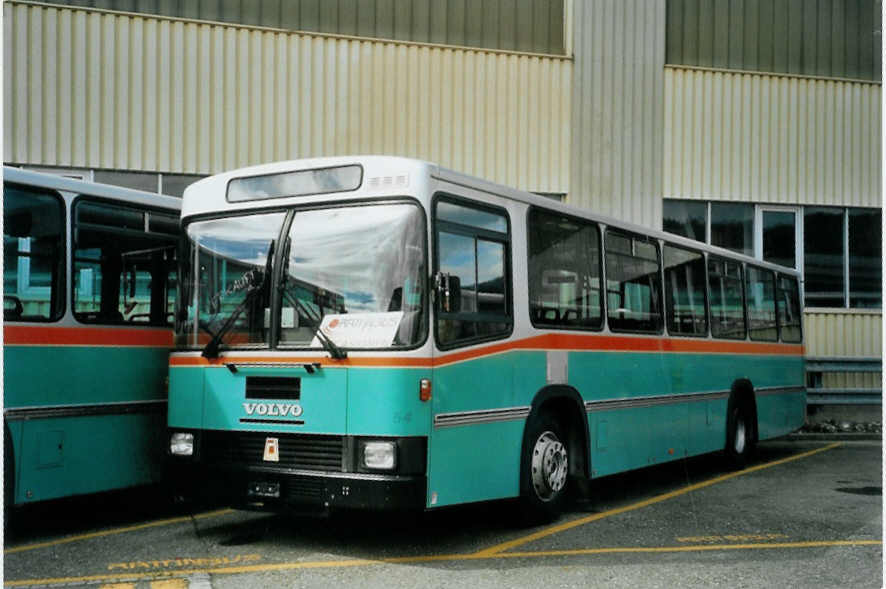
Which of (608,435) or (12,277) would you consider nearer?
(12,277)

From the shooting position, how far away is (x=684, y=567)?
712 centimetres

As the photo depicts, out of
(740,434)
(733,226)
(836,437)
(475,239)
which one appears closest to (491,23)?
(733,226)

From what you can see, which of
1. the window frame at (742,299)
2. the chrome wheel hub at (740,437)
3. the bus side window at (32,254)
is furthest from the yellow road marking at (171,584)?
the chrome wheel hub at (740,437)

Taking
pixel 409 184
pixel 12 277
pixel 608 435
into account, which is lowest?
pixel 608 435

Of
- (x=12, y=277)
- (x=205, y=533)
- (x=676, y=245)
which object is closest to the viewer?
(x=12, y=277)

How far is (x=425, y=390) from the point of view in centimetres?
707

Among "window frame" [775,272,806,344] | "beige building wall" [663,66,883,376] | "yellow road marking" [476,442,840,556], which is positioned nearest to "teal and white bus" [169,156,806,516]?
"yellow road marking" [476,442,840,556]

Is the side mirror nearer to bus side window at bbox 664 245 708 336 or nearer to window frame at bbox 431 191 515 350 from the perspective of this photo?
window frame at bbox 431 191 515 350

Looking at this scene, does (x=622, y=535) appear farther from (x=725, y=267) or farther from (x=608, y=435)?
(x=725, y=267)

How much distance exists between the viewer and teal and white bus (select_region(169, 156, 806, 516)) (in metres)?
7.05

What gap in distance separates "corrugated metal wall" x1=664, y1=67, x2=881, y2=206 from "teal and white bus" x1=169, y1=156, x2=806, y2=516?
9543 mm

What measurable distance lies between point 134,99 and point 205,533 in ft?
29.7

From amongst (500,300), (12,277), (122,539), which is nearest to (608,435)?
(500,300)

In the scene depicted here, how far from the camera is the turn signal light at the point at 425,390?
23.1ft
